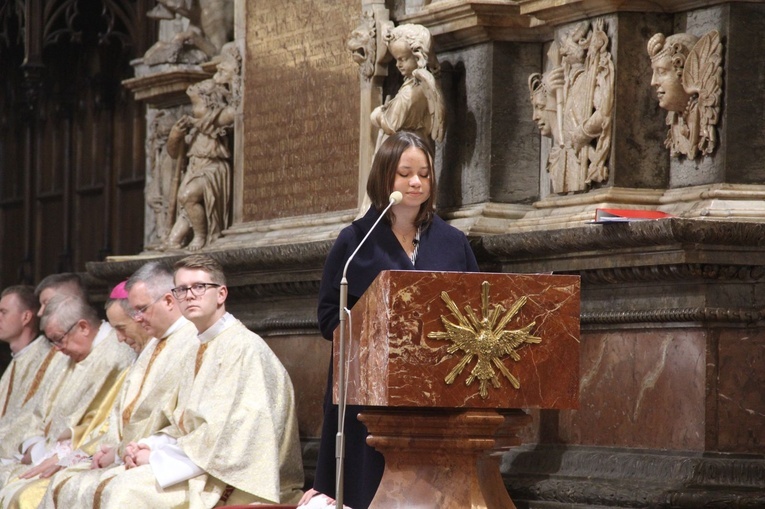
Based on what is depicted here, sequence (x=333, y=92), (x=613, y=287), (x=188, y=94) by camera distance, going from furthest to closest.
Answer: (x=188, y=94) → (x=333, y=92) → (x=613, y=287)

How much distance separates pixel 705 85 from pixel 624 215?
599 millimetres

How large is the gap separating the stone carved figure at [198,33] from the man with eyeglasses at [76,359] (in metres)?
1.68

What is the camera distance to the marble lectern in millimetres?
4594

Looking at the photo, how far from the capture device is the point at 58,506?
7.23m

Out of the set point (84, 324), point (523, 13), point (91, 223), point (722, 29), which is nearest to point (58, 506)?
point (84, 324)

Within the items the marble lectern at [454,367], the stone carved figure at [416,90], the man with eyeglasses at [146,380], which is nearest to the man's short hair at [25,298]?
the man with eyeglasses at [146,380]

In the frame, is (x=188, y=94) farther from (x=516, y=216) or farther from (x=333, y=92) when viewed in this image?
(x=516, y=216)

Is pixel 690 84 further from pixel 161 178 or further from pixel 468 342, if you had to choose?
pixel 161 178

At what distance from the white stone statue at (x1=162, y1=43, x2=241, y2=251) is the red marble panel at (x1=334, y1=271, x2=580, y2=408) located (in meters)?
4.55

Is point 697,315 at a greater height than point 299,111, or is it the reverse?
point 299,111

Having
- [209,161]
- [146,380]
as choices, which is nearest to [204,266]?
[146,380]

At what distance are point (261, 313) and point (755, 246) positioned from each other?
10.9 ft

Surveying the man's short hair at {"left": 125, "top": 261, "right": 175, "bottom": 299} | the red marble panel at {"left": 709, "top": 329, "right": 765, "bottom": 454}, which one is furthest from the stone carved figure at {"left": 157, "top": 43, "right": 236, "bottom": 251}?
the red marble panel at {"left": 709, "top": 329, "right": 765, "bottom": 454}

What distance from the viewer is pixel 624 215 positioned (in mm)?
6141
